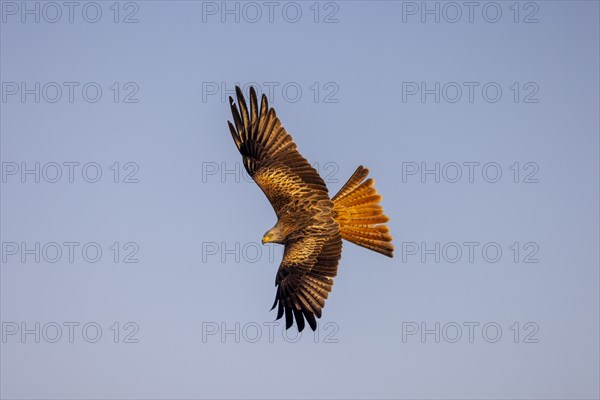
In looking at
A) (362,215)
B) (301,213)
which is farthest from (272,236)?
(362,215)

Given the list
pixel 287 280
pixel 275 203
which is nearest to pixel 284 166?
pixel 275 203

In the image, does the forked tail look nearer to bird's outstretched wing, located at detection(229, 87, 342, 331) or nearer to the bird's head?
bird's outstretched wing, located at detection(229, 87, 342, 331)

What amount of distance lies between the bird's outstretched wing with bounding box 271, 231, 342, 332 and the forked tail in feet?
2.01

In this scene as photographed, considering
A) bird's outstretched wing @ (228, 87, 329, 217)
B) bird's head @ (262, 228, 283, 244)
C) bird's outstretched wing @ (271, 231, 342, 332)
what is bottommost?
bird's outstretched wing @ (271, 231, 342, 332)

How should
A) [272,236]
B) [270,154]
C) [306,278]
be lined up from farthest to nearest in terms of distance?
[270,154]
[272,236]
[306,278]

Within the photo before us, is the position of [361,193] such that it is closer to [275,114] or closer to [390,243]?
[390,243]

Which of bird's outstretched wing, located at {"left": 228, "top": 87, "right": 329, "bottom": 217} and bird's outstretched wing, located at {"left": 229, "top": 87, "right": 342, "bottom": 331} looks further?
bird's outstretched wing, located at {"left": 228, "top": 87, "right": 329, "bottom": 217}

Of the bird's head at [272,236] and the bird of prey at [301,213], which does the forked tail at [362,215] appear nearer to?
the bird of prey at [301,213]

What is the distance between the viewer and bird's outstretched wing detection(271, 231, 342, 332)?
1922 centimetres

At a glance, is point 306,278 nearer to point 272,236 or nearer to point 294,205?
point 272,236

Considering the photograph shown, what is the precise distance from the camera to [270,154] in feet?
68.2

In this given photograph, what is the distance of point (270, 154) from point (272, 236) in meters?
1.86

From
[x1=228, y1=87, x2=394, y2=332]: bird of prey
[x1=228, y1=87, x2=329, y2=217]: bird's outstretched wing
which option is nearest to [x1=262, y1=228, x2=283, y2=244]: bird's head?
[x1=228, y1=87, x2=394, y2=332]: bird of prey

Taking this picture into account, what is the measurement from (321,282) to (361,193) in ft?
6.28
